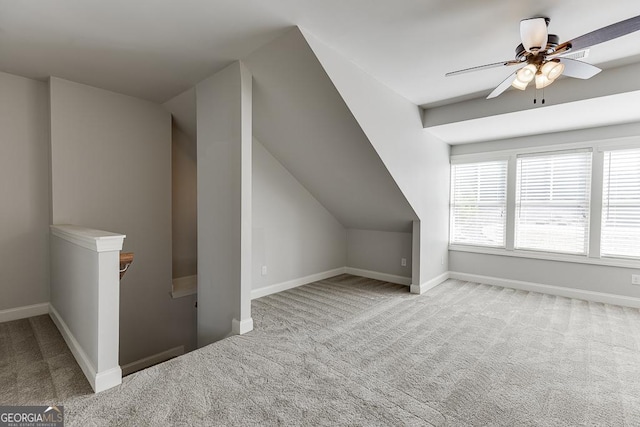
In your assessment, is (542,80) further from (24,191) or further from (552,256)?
(24,191)

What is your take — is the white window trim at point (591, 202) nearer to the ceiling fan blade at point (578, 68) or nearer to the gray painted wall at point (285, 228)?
→ the ceiling fan blade at point (578, 68)

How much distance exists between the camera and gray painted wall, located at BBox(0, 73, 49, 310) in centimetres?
310

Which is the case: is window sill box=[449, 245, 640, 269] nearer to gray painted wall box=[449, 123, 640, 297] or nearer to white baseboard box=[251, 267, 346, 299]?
gray painted wall box=[449, 123, 640, 297]

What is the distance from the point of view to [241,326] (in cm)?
284

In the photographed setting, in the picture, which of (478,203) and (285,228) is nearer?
(285,228)

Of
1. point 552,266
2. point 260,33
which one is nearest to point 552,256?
point 552,266

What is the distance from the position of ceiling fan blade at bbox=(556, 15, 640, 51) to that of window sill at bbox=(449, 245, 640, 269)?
3.16 m

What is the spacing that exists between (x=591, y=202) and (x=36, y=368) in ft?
19.5

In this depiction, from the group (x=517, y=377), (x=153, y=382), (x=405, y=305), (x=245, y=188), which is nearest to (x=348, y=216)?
(x=405, y=305)

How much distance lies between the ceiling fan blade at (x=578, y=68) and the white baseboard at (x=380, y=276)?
3.14 metres

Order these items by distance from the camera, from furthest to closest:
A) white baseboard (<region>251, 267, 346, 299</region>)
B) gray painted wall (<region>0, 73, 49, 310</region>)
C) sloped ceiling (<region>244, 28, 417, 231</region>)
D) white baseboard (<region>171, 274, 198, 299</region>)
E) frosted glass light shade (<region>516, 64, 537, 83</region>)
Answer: white baseboard (<region>171, 274, 198, 299</region>), white baseboard (<region>251, 267, 346, 299</region>), gray painted wall (<region>0, 73, 49, 310</region>), sloped ceiling (<region>244, 28, 417, 231</region>), frosted glass light shade (<region>516, 64, 537, 83</region>)

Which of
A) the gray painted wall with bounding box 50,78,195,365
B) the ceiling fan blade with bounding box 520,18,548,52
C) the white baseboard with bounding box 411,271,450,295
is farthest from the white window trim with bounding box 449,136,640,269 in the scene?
the gray painted wall with bounding box 50,78,195,365

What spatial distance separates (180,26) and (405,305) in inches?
140

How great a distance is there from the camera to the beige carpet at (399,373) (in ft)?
5.90
